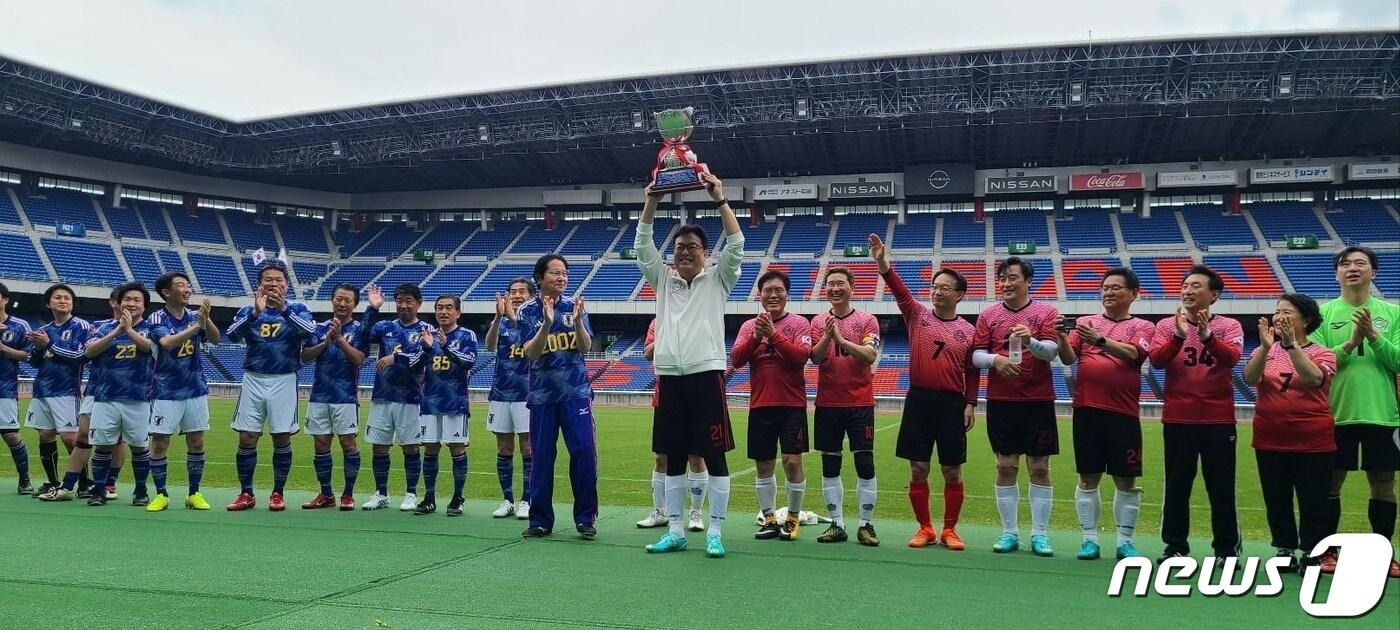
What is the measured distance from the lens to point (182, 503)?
858 cm

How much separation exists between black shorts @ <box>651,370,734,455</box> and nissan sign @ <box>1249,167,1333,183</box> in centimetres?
4443

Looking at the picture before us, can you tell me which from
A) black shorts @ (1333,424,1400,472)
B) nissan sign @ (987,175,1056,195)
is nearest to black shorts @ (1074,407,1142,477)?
black shorts @ (1333,424,1400,472)

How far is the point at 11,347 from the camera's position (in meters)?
9.35

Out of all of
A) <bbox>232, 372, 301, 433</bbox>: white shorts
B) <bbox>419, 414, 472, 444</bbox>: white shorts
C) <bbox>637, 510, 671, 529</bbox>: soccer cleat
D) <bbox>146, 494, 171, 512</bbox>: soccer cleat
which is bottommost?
<bbox>637, 510, 671, 529</bbox>: soccer cleat

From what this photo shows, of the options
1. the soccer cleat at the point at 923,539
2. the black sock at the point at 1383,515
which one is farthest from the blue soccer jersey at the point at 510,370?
the black sock at the point at 1383,515

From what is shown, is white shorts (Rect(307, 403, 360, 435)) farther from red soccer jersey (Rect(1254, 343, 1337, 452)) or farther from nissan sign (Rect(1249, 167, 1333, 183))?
nissan sign (Rect(1249, 167, 1333, 183))

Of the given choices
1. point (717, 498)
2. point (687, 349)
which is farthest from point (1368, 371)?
point (687, 349)

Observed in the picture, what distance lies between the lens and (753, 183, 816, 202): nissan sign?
4600 centimetres

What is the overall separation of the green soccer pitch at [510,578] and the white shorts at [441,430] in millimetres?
756

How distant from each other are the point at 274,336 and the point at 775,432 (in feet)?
16.5

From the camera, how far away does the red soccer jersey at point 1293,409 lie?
5.64 metres

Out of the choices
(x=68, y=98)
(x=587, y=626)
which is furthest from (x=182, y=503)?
(x=68, y=98)

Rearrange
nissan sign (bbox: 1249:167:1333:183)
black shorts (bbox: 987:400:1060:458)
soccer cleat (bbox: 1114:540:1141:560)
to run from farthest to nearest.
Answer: nissan sign (bbox: 1249:167:1333:183) < black shorts (bbox: 987:400:1060:458) < soccer cleat (bbox: 1114:540:1141:560)

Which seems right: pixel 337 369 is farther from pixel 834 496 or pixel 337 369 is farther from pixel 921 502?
pixel 921 502
